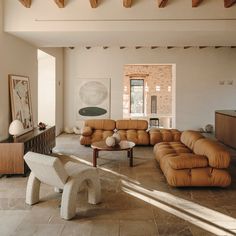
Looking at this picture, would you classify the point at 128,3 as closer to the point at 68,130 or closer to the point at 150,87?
the point at 68,130

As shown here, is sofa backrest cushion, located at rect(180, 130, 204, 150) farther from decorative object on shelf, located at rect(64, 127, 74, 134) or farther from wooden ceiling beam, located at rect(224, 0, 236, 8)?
decorative object on shelf, located at rect(64, 127, 74, 134)

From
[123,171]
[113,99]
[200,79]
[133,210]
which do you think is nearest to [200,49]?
[200,79]

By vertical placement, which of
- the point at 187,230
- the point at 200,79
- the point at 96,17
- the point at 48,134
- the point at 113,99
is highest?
the point at 96,17

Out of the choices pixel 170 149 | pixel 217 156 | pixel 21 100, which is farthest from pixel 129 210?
pixel 21 100

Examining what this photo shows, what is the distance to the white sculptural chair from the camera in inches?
129

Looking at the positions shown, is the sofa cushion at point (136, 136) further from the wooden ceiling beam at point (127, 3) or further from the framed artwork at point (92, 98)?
the wooden ceiling beam at point (127, 3)

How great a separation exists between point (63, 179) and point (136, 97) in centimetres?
1152

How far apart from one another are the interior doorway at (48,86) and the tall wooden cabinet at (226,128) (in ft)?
17.3

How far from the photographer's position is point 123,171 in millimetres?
5359

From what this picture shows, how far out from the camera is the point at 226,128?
7.74m

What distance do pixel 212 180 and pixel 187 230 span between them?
1.41m

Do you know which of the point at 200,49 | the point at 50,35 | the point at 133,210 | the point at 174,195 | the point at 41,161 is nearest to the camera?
the point at 41,161

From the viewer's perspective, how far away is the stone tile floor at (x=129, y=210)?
3.07m

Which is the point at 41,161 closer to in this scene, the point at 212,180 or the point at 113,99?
the point at 212,180
